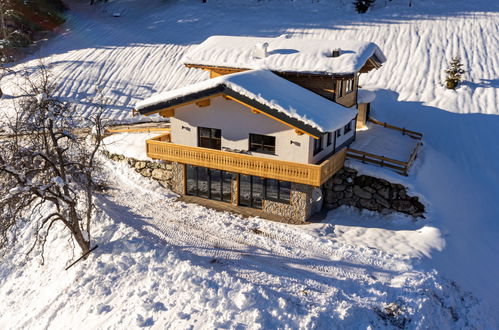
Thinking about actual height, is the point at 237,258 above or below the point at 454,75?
below

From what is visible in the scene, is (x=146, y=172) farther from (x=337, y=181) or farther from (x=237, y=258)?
(x=337, y=181)

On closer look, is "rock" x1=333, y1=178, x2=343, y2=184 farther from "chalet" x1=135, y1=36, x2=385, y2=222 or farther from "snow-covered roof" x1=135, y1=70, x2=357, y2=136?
"snow-covered roof" x1=135, y1=70, x2=357, y2=136

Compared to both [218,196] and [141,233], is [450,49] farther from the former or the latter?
[141,233]

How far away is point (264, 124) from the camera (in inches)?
824

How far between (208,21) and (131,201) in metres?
35.9

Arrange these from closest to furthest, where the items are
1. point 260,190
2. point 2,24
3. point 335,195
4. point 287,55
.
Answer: point 260,190, point 335,195, point 287,55, point 2,24

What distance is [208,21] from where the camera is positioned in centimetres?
5297

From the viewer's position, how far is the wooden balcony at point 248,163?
1978 cm

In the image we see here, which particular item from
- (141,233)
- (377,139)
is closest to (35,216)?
(141,233)

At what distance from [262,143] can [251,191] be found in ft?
8.34

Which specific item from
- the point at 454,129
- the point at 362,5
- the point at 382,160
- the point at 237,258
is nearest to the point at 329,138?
the point at 382,160

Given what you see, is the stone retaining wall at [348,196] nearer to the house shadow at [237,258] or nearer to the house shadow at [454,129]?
the house shadow at [237,258]

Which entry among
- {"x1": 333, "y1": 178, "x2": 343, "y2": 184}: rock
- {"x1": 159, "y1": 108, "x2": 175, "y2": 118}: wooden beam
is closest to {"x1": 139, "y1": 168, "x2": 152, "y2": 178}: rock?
{"x1": 159, "y1": 108, "x2": 175, "y2": 118}: wooden beam

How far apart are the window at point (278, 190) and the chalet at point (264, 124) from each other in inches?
2.0
